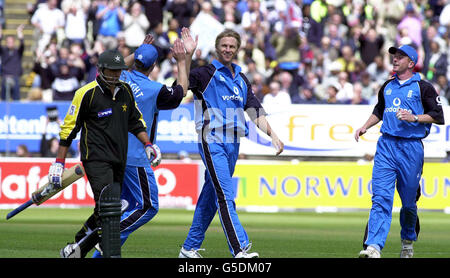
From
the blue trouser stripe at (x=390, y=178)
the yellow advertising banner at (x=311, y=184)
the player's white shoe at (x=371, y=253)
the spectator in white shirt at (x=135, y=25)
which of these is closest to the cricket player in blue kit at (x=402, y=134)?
the blue trouser stripe at (x=390, y=178)

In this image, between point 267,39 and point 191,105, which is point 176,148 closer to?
point 191,105

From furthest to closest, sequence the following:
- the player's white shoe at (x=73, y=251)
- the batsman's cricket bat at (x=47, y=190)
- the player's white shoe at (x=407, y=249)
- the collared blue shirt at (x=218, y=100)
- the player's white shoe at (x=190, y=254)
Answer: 1. the player's white shoe at (x=407, y=249)
2. the player's white shoe at (x=190, y=254)
3. the collared blue shirt at (x=218, y=100)
4. the batsman's cricket bat at (x=47, y=190)
5. the player's white shoe at (x=73, y=251)

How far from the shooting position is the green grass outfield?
13336 millimetres

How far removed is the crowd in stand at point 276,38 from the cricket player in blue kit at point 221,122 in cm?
1347

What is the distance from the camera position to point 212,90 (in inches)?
453

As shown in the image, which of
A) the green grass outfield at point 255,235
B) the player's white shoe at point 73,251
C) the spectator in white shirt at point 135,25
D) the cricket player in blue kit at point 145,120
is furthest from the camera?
the spectator in white shirt at point 135,25

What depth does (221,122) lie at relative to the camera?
11.5 m

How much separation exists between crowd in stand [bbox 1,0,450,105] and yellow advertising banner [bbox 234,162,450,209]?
8.13 ft

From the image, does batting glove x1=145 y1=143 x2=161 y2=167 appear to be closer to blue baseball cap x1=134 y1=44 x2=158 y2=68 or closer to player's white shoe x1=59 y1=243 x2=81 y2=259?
player's white shoe x1=59 y1=243 x2=81 y2=259

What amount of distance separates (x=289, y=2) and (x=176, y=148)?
7287mm

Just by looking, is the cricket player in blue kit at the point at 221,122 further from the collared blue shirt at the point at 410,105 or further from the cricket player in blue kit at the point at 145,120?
the collared blue shirt at the point at 410,105

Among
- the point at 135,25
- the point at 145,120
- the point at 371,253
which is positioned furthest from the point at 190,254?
the point at 135,25

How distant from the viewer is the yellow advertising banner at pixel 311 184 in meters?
23.0
